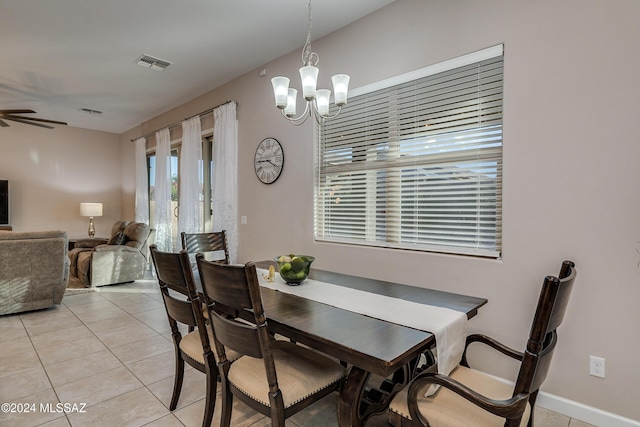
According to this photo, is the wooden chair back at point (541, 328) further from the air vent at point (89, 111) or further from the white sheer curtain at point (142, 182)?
the air vent at point (89, 111)

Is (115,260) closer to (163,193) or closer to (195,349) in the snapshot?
(163,193)

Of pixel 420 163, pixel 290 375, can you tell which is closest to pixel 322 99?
pixel 420 163

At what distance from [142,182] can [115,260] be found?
196 cm

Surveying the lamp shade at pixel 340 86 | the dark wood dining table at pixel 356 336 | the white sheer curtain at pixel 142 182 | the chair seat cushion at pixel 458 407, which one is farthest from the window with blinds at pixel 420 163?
the white sheer curtain at pixel 142 182

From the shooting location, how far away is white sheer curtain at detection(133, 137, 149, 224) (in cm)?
646

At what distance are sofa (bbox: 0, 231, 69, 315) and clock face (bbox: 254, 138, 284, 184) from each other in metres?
2.42

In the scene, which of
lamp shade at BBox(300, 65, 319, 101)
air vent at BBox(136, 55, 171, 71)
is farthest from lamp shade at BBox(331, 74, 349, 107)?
air vent at BBox(136, 55, 171, 71)

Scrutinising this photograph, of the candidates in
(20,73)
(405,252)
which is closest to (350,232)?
(405,252)

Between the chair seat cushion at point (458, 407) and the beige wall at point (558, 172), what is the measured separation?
0.83 m

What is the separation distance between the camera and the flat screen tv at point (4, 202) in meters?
6.19

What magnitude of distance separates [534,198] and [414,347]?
142 cm

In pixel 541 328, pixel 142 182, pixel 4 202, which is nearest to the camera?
pixel 541 328

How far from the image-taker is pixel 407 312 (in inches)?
64.1

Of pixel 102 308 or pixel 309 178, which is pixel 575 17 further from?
pixel 102 308
